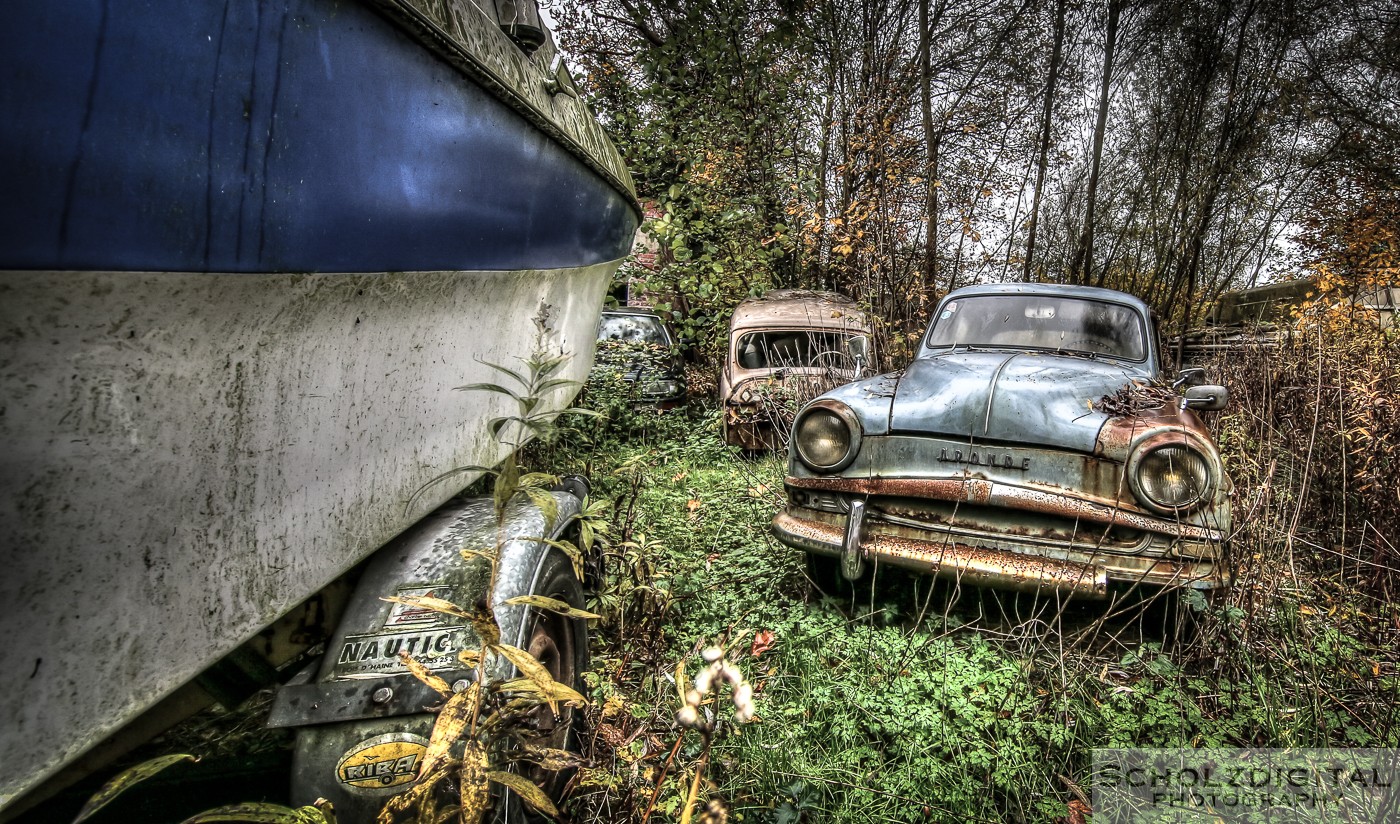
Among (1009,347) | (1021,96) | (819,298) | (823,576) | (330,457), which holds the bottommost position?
(823,576)

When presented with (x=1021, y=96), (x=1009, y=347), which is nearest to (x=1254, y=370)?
(x=1009, y=347)

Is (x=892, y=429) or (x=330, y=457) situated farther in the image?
(x=892, y=429)

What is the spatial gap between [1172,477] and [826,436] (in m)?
1.26

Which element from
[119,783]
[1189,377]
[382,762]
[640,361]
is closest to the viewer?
[119,783]

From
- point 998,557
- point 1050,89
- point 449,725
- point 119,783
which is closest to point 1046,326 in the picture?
point 998,557

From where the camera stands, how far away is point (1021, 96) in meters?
12.3

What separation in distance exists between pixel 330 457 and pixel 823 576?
236 centimetres

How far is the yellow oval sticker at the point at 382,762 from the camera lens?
1.34 m

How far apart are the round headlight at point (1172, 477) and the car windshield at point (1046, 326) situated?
4.56 ft

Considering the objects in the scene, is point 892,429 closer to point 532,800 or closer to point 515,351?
point 515,351

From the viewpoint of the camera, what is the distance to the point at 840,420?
2945 mm

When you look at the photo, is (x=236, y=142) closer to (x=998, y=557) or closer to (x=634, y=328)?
(x=998, y=557)

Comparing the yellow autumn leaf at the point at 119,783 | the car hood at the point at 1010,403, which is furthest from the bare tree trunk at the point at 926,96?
the yellow autumn leaf at the point at 119,783

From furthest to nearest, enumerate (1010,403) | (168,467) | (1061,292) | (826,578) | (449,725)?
(1061,292), (826,578), (1010,403), (449,725), (168,467)
